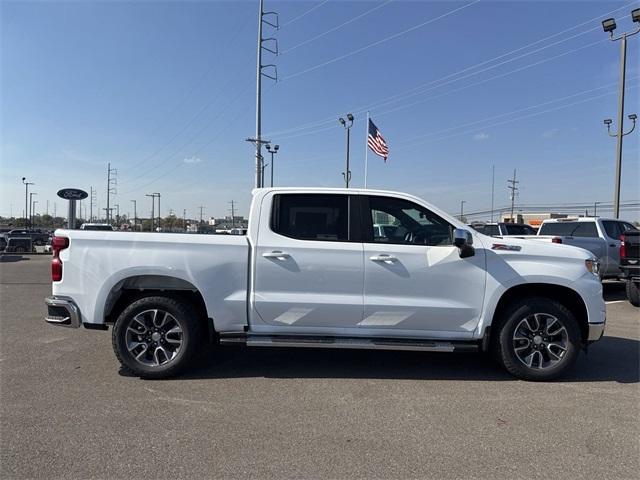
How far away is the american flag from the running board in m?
21.9

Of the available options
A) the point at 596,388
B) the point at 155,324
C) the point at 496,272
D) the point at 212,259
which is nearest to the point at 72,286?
the point at 155,324

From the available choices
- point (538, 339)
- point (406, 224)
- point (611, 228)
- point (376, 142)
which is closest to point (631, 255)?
point (611, 228)

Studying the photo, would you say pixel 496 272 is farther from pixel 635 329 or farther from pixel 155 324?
pixel 635 329

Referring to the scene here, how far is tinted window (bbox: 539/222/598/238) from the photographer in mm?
12656

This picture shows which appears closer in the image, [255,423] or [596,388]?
[255,423]

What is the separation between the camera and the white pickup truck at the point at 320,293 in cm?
509

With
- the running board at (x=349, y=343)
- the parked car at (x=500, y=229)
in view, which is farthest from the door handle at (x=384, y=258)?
the parked car at (x=500, y=229)

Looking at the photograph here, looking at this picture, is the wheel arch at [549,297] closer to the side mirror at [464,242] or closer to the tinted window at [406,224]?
the side mirror at [464,242]

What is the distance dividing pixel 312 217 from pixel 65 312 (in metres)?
2.77

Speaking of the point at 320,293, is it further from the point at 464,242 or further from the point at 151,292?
the point at 151,292

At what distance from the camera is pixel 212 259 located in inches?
200

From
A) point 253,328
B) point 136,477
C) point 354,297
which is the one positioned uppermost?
point 354,297

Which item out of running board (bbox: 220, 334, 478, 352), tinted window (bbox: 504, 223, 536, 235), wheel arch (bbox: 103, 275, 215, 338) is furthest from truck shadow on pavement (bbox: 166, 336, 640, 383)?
tinted window (bbox: 504, 223, 536, 235)

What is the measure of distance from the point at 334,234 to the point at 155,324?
2103 mm
